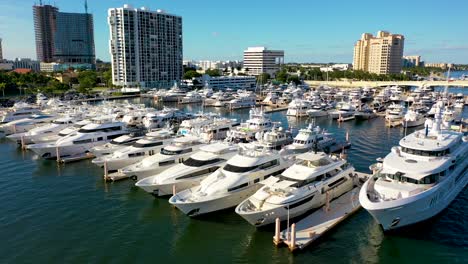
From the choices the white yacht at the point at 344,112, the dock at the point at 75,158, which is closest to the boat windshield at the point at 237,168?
the dock at the point at 75,158

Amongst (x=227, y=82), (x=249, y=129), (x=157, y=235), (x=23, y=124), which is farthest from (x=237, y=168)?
(x=227, y=82)

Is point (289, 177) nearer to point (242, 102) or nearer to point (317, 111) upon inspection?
point (317, 111)

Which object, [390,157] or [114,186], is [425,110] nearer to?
[390,157]

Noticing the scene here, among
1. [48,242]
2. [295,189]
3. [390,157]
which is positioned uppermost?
[390,157]

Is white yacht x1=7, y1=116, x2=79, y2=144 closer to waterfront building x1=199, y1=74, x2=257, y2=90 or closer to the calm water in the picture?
the calm water

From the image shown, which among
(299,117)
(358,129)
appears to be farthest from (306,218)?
(299,117)

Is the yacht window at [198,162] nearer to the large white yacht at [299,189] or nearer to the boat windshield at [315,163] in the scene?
the large white yacht at [299,189]

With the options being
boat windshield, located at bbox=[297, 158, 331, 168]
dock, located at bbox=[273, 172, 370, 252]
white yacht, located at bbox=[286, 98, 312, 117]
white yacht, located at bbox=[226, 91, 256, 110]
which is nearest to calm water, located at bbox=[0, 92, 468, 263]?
dock, located at bbox=[273, 172, 370, 252]
